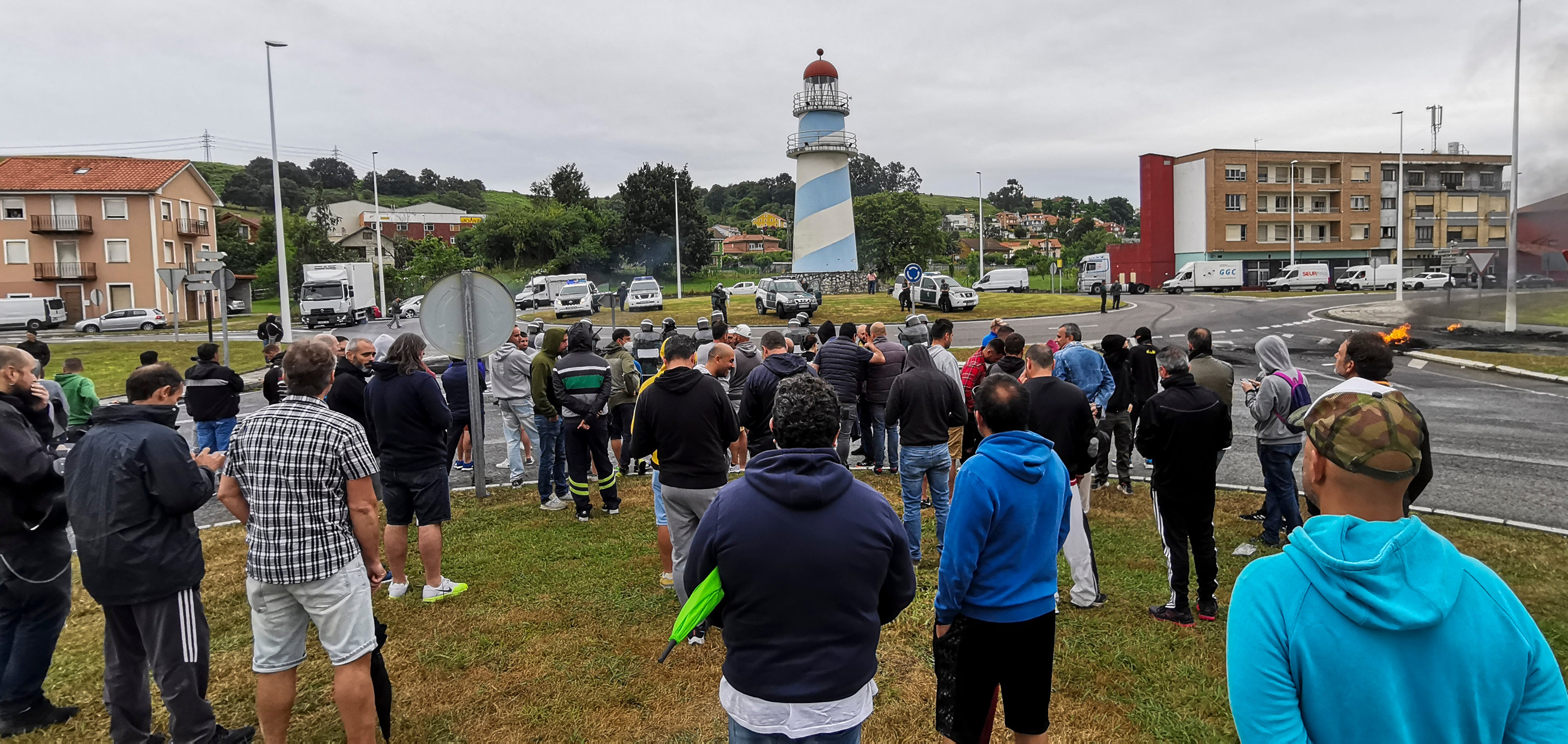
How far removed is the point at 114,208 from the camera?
50.0 m

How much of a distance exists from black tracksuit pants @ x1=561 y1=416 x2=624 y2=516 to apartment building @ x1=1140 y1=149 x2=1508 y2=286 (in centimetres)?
5928

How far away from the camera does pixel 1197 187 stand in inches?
2420

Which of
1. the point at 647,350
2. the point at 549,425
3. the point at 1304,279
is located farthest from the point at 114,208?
the point at 1304,279

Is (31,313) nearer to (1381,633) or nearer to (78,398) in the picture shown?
(78,398)

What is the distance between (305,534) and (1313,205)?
76.4 metres

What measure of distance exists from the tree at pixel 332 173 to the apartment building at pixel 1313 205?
391ft

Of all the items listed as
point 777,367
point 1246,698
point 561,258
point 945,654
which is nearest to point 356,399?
point 777,367

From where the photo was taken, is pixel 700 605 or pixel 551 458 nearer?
pixel 700 605

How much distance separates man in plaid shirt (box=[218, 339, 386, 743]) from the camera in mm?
3629

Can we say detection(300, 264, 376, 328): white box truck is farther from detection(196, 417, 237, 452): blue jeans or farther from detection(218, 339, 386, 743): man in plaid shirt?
detection(218, 339, 386, 743): man in plaid shirt

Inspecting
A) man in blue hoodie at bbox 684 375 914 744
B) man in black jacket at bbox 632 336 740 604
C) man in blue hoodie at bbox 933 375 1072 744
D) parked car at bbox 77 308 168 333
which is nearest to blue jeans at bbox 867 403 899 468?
man in black jacket at bbox 632 336 740 604

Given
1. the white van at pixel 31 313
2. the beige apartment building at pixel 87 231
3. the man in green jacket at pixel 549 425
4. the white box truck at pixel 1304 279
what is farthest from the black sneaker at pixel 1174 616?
the beige apartment building at pixel 87 231

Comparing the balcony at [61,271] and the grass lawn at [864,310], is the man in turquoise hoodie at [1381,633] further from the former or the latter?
the balcony at [61,271]

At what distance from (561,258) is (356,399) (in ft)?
194
